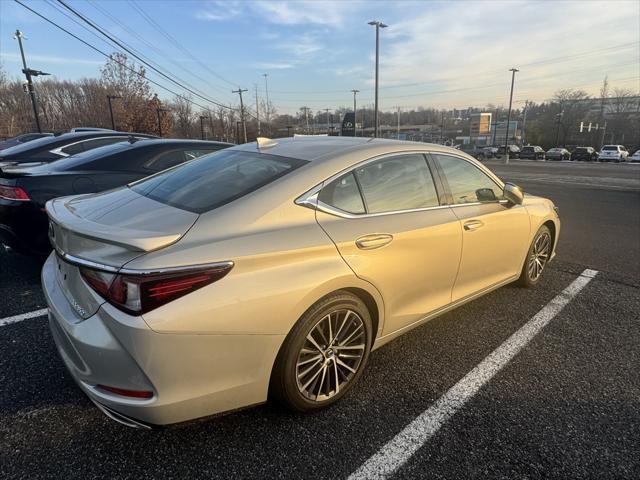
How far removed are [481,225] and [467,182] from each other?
395mm

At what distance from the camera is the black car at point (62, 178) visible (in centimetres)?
396

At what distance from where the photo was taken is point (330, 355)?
93.4 inches

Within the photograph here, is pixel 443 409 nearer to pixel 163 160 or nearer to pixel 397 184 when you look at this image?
pixel 397 184

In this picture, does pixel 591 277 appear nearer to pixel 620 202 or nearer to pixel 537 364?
pixel 537 364

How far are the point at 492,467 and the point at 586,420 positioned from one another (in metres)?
0.79

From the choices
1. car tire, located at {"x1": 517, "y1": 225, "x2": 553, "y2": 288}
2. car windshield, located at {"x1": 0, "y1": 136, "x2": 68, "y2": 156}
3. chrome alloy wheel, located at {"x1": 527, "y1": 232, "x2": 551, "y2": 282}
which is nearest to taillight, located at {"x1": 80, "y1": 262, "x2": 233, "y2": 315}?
car tire, located at {"x1": 517, "y1": 225, "x2": 553, "y2": 288}

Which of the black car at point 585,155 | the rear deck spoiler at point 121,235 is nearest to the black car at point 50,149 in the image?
the rear deck spoiler at point 121,235

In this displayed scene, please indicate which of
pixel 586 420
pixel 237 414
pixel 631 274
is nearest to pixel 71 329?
pixel 237 414

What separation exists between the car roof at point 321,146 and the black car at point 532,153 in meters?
54.4

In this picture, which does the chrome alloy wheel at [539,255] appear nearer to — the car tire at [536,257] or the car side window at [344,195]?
the car tire at [536,257]

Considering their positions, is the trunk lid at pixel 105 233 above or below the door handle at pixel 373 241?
above

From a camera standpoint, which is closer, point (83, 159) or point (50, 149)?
point (83, 159)

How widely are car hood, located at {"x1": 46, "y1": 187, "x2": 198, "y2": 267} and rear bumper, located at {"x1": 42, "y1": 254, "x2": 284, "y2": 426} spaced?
0.90 ft

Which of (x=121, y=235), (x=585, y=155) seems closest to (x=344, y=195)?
(x=121, y=235)
